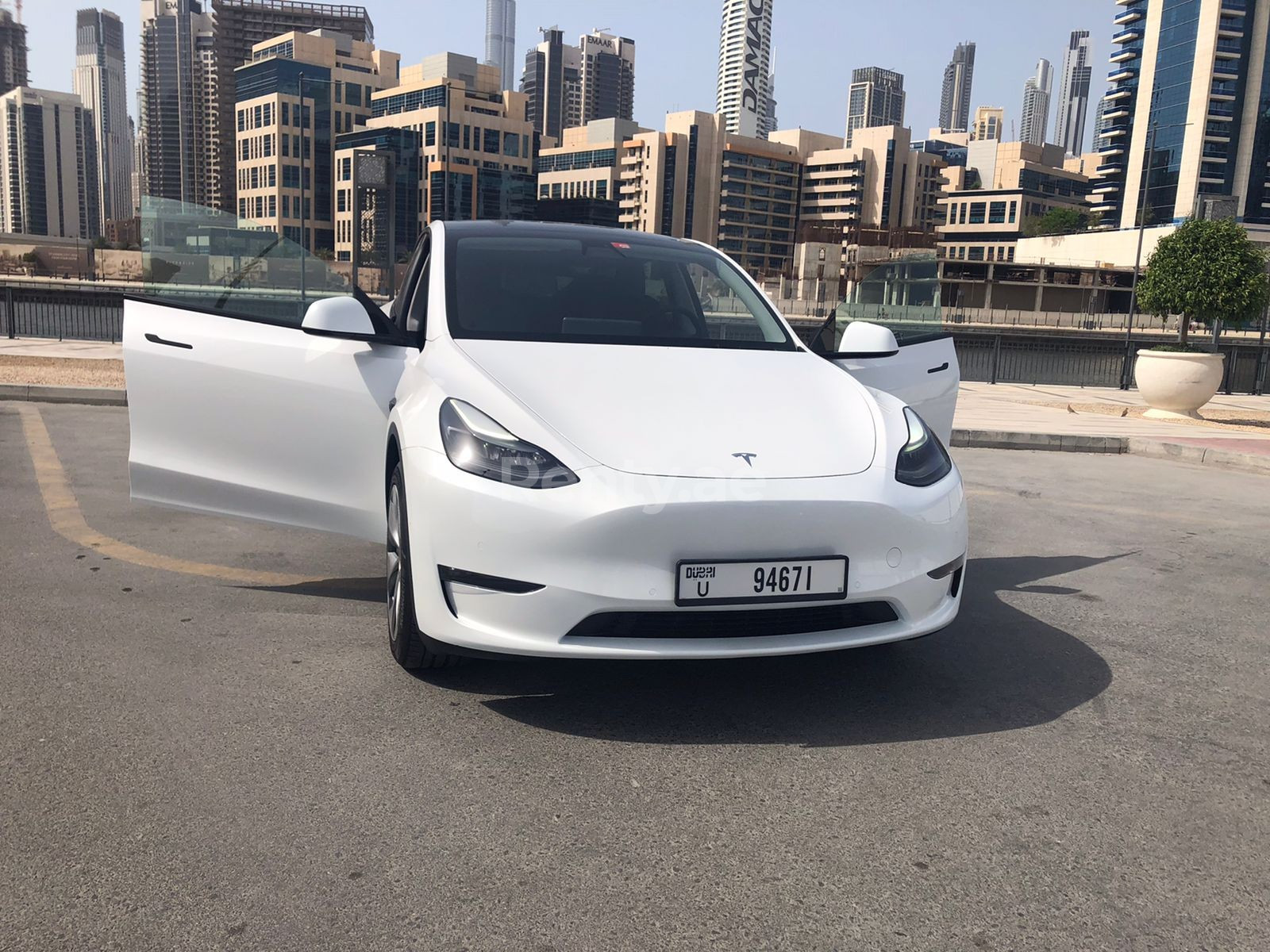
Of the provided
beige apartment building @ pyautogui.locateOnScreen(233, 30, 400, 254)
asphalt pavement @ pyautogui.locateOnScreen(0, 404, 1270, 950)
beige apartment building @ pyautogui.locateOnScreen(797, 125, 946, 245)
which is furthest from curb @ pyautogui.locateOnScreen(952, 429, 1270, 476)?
beige apartment building @ pyautogui.locateOnScreen(797, 125, 946, 245)

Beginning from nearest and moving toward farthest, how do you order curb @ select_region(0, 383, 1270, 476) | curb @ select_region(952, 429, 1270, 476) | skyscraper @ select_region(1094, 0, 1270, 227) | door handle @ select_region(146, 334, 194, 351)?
door handle @ select_region(146, 334, 194, 351), curb @ select_region(952, 429, 1270, 476), curb @ select_region(0, 383, 1270, 476), skyscraper @ select_region(1094, 0, 1270, 227)

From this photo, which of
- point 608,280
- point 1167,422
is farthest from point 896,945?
point 1167,422

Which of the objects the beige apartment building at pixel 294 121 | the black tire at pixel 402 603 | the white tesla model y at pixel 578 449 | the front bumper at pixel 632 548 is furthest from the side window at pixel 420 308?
the beige apartment building at pixel 294 121

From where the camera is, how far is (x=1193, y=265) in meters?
15.3

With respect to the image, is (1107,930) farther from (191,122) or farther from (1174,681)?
(191,122)

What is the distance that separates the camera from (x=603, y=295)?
460 cm

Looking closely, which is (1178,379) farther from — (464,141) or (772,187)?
(772,187)

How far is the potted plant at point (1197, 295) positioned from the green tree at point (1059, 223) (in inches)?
5462

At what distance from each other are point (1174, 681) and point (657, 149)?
151 metres

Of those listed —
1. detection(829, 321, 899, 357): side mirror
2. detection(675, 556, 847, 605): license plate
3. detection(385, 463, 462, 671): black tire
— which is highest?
detection(829, 321, 899, 357): side mirror

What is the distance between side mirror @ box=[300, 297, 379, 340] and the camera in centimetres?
414

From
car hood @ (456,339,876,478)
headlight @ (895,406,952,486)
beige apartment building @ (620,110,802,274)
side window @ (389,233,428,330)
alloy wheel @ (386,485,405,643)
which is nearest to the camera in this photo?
car hood @ (456,339,876,478)

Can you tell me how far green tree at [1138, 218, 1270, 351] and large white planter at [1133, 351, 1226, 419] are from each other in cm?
57

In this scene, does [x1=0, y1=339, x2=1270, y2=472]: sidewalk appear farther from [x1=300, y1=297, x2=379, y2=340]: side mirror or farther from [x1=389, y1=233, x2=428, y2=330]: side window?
[x1=300, y1=297, x2=379, y2=340]: side mirror
